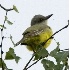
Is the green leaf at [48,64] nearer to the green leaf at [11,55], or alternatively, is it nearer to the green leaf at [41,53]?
the green leaf at [41,53]

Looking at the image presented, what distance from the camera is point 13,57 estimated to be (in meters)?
1.42

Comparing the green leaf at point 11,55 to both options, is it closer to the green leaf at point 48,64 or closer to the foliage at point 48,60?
the foliage at point 48,60

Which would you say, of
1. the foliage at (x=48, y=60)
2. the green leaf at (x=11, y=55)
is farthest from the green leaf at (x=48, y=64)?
the green leaf at (x=11, y=55)

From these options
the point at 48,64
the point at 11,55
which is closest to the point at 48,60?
the point at 48,64

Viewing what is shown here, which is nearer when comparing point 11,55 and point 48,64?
point 48,64

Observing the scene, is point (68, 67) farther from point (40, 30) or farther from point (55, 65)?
point (40, 30)

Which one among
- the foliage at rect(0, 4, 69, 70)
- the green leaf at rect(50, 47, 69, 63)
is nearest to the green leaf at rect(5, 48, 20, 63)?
the foliage at rect(0, 4, 69, 70)

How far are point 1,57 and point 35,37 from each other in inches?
62.6

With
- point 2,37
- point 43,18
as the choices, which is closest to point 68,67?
point 2,37

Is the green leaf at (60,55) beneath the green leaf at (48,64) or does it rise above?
above

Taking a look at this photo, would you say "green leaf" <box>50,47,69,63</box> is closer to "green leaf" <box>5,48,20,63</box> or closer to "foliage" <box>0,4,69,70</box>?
"foliage" <box>0,4,69,70</box>

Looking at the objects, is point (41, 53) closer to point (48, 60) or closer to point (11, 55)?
point (48, 60)

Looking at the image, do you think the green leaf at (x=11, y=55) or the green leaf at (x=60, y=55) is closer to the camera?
the green leaf at (x=60, y=55)

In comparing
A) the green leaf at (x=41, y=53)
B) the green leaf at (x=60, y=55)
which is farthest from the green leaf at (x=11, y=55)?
the green leaf at (x=60, y=55)
